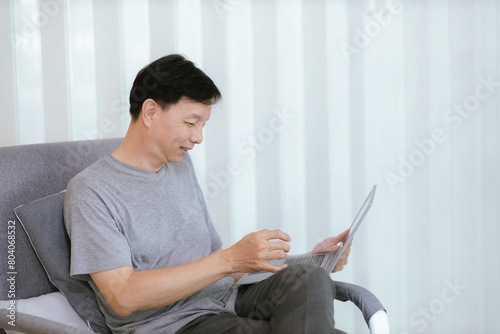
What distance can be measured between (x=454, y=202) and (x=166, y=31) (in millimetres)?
1363

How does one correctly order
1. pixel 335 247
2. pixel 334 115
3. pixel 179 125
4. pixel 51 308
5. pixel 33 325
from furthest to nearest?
pixel 334 115 → pixel 335 247 → pixel 179 125 → pixel 51 308 → pixel 33 325

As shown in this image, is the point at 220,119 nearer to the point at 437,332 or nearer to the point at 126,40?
the point at 126,40

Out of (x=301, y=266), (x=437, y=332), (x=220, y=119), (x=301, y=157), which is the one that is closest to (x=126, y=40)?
(x=220, y=119)

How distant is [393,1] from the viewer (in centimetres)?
215

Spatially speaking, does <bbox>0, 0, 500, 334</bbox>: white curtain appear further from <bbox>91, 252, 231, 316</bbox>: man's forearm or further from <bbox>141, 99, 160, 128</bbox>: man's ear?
<bbox>91, 252, 231, 316</bbox>: man's forearm

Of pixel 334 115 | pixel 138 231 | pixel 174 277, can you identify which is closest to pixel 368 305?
pixel 174 277

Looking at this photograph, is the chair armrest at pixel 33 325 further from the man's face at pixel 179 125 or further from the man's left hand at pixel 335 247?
the man's left hand at pixel 335 247

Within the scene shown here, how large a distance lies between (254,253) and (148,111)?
0.47m

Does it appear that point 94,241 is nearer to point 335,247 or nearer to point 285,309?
point 285,309

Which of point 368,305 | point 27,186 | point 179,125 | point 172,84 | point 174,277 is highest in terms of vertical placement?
point 172,84

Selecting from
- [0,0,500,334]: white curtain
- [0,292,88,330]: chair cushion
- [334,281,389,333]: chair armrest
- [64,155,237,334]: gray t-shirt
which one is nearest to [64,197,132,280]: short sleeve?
[64,155,237,334]: gray t-shirt

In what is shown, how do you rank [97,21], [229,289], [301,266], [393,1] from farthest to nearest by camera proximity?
[393,1], [97,21], [229,289], [301,266]

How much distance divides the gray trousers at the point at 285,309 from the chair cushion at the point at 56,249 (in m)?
0.27

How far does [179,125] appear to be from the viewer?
4.52 ft
